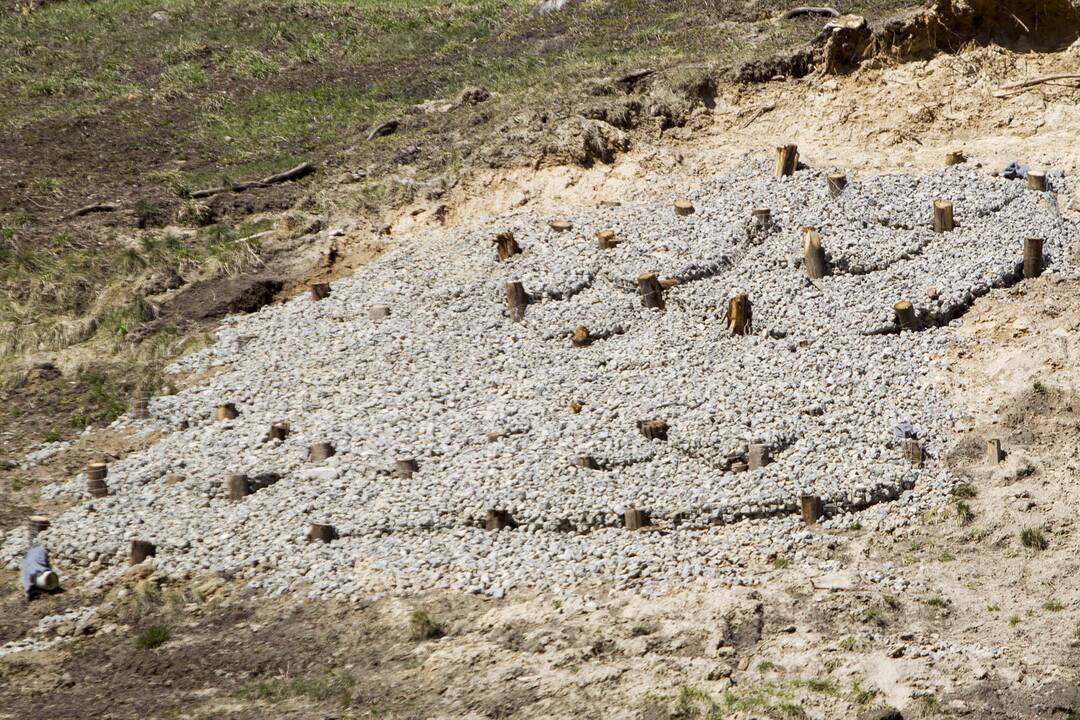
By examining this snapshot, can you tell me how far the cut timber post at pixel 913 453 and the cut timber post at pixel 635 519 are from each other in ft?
8.09

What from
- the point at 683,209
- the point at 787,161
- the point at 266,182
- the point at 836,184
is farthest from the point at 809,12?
the point at 266,182

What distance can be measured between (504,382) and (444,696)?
462cm

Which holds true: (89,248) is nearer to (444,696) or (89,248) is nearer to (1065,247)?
(444,696)

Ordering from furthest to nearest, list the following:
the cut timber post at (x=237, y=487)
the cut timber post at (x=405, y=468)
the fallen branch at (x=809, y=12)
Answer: the fallen branch at (x=809, y=12) → the cut timber post at (x=237, y=487) → the cut timber post at (x=405, y=468)

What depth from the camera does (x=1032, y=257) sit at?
42.4ft

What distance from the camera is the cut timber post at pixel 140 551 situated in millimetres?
11336

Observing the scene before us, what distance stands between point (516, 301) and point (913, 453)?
5.13 m

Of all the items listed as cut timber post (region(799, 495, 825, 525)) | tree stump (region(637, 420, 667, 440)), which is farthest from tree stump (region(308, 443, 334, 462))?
cut timber post (region(799, 495, 825, 525))

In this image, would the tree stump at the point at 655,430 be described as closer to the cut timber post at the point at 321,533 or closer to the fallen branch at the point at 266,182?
the cut timber post at the point at 321,533

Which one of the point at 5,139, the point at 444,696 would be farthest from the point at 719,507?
the point at 5,139

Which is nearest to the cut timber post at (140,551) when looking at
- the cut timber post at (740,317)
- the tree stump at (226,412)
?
the tree stump at (226,412)

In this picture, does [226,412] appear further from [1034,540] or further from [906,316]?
[1034,540]

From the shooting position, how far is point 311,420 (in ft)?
42.5

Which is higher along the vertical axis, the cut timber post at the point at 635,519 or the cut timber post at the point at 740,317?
the cut timber post at the point at 740,317
